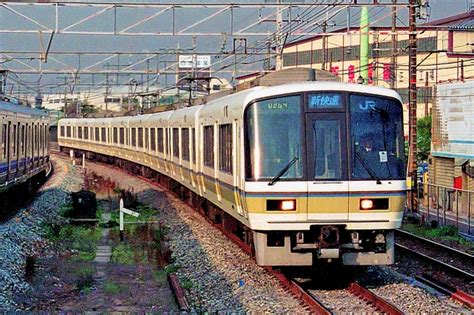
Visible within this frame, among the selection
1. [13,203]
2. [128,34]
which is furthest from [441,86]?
[13,203]

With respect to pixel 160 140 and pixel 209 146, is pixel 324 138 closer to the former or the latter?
pixel 209 146

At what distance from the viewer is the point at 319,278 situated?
425 inches

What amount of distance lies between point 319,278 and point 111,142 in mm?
28225

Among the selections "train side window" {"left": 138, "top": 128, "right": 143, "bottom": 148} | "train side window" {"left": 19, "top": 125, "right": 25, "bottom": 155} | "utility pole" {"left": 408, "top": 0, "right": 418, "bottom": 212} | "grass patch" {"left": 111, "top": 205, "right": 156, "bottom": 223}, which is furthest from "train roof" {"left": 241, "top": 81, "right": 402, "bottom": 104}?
"train side window" {"left": 138, "top": 128, "right": 143, "bottom": 148}

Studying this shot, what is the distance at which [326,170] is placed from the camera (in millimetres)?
9586

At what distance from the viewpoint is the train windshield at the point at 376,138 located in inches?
379

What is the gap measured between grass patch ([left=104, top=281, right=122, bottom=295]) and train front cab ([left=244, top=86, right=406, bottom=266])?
1.86 metres

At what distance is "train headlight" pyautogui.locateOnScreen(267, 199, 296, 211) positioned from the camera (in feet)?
31.3

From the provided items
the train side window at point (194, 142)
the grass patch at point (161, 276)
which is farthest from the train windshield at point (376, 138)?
the train side window at point (194, 142)

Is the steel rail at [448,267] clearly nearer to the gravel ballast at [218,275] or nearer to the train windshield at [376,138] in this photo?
the train windshield at [376,138]

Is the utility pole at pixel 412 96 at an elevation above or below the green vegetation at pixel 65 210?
above

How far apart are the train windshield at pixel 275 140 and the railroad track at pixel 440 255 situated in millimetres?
3276

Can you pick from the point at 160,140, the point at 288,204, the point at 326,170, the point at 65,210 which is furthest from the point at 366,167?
the point at 160,140

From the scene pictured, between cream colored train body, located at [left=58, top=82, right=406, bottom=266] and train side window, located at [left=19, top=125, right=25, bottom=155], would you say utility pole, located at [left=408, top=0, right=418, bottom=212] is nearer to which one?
train side window, located at [left=19, top=125, right=25, bottom=155]
